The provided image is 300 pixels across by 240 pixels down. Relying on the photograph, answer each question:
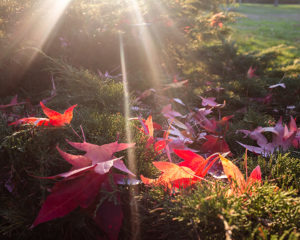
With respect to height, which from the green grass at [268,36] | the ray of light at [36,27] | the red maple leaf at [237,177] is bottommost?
the green grass at [268,36]

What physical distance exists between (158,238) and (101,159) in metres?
0.30

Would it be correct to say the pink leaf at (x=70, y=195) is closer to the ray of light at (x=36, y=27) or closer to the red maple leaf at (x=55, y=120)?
the red maple leaf at (x=55, y=120)

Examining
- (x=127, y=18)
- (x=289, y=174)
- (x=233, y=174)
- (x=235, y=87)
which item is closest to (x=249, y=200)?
(x=233, y=174)

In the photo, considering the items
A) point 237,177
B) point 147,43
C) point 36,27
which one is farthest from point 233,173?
point 147,43

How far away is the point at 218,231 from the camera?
0.60 meters

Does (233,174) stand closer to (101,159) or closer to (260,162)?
(260,162)

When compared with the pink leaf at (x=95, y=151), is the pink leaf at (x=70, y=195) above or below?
below

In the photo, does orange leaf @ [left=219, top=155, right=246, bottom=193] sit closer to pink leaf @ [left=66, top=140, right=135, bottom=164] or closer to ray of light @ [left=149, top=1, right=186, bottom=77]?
pink leaf @ [left=66, top=140, right=135, bottom=164]

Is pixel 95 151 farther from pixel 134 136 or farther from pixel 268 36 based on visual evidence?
pixel 268 36

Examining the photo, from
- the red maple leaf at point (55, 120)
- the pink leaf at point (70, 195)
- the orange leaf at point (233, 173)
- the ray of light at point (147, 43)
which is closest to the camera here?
the pink leaf at point (70, 195)

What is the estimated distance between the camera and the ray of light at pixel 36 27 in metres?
1.80

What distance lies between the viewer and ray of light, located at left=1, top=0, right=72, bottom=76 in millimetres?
1803

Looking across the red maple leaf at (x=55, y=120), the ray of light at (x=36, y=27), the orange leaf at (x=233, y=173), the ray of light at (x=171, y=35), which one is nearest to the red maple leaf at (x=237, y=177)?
the orange leaf at (x=233, y=173)

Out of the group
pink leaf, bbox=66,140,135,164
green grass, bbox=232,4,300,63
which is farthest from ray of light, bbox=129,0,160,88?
pink leaf, bbox=66,140,135,164
